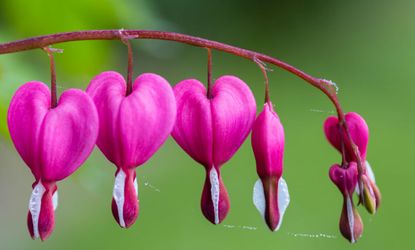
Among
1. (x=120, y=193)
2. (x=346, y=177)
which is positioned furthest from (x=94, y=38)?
(x=346, y=177)

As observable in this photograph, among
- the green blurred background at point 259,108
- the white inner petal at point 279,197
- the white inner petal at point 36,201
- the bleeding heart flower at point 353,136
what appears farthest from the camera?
the green blurred background at point 259,108

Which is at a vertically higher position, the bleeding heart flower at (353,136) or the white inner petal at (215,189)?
the bleeding heart flower at (353,136)

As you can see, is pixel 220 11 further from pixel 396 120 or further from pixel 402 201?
pixel 402 201

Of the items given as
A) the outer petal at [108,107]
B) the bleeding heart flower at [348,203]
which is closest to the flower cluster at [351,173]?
the bleeding heart flower at [348,203]

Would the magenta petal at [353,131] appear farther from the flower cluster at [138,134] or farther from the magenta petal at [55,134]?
the magenta petal at [55,134]

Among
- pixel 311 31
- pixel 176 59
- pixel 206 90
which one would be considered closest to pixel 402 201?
pixel 176 59
